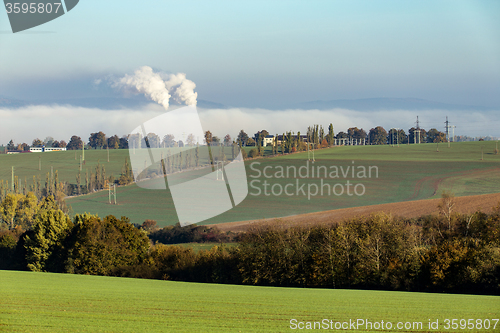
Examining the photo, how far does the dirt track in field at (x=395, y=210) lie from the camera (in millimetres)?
61938

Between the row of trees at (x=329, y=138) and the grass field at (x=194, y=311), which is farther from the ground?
the row of trees at (x=329, y=138)

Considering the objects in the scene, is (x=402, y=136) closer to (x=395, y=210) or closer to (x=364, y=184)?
(x=364, y=184)

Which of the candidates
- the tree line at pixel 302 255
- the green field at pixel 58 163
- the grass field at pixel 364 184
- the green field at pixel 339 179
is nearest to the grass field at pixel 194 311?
the tree line at pixel 302 255

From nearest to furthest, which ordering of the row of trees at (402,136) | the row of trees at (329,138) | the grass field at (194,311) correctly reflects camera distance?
1. the grass field at (194,311)
2. the row of trees at (329,138)
3. the row of trees at (402,136)

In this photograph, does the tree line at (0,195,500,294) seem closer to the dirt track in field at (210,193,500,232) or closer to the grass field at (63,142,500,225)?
the dirt track in field at (210,193,500,232)

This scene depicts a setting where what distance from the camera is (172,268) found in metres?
41.4

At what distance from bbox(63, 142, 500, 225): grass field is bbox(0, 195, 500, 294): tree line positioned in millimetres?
29617

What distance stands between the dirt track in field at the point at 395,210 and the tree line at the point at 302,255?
12.7 meters

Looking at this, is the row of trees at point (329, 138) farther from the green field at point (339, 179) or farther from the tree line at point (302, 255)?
the tree line at point (302, 255)

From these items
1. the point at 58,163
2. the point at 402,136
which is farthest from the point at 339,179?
the point at 58,163

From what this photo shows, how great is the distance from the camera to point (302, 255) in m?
38.0

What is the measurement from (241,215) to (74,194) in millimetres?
54171

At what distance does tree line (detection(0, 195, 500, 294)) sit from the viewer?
32.1 m

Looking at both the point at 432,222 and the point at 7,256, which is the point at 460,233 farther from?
the point at 7,256
